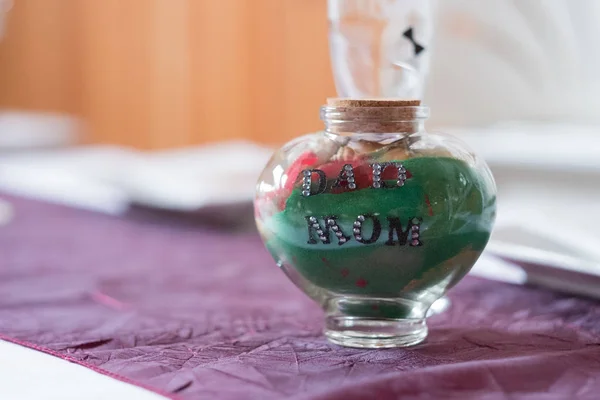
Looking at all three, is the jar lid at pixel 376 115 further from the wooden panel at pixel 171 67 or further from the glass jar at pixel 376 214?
the wooden panel at pixel 171 67

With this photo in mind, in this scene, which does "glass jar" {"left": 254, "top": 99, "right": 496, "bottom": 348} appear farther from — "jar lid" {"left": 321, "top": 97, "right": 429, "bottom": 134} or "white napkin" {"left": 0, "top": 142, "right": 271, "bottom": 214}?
"white napkin" {"left": 0, "top": 142, "right": 271, "bottom": 214}

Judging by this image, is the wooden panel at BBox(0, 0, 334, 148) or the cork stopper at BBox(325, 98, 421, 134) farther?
the wooden panel at BBox(0, 0, 334, 148)

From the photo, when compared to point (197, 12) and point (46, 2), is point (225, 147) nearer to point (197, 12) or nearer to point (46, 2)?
point (197, 12)

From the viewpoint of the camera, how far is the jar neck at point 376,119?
1.38 ft

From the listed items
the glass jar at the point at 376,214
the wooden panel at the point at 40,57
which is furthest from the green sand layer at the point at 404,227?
the wooden panel at the point at 40,57

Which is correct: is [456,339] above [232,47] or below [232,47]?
below

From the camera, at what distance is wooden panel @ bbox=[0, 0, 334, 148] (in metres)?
1.45

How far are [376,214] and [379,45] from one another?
0.50 feet

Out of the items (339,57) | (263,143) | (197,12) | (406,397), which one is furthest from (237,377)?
(197,12)

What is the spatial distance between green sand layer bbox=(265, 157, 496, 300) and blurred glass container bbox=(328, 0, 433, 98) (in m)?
0.12

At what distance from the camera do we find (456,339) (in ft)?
1.51

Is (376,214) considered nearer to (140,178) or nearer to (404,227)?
(404,227)

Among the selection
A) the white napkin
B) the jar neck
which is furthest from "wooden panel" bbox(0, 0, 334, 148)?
the jar neck

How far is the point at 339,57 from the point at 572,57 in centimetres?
39
